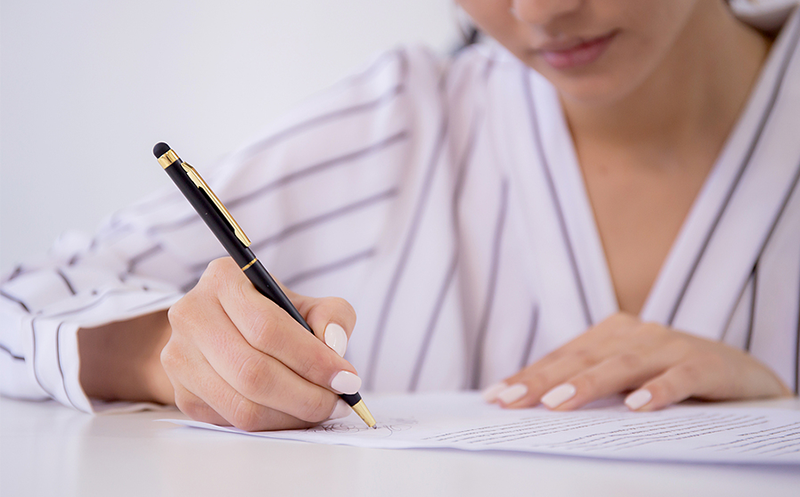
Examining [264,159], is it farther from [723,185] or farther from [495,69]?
[723,185]

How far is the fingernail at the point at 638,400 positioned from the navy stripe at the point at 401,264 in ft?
1.13

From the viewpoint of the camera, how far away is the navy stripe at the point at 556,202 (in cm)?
65

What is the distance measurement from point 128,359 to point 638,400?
346 millimetres

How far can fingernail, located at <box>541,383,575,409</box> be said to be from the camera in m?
0.40

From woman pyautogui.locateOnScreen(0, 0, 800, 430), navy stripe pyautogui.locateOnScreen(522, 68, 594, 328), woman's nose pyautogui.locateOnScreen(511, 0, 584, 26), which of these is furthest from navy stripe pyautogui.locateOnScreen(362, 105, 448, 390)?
woman's nose pyautogui.locateOnScreen(511, 0, 584, 26)

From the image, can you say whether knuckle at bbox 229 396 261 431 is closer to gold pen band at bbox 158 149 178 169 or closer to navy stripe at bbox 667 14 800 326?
gold pen band at bbox 158 149 178 169

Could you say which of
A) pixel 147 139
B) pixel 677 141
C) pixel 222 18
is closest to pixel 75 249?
pixel 677 141

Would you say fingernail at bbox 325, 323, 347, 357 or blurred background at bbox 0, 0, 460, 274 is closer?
fingernail at bbox 325, 323, 347, 357

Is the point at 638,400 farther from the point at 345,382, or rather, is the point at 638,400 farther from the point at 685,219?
the point at 685,219

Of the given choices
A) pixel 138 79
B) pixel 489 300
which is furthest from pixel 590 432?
pixel 138 79

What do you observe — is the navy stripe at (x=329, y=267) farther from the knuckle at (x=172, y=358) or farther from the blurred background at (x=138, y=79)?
the blurred background at (x=138, y=79)

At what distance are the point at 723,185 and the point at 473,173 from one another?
0.27 meters

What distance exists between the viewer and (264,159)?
71 cm

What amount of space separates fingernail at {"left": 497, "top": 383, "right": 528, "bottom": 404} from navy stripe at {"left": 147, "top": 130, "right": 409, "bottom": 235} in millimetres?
387
